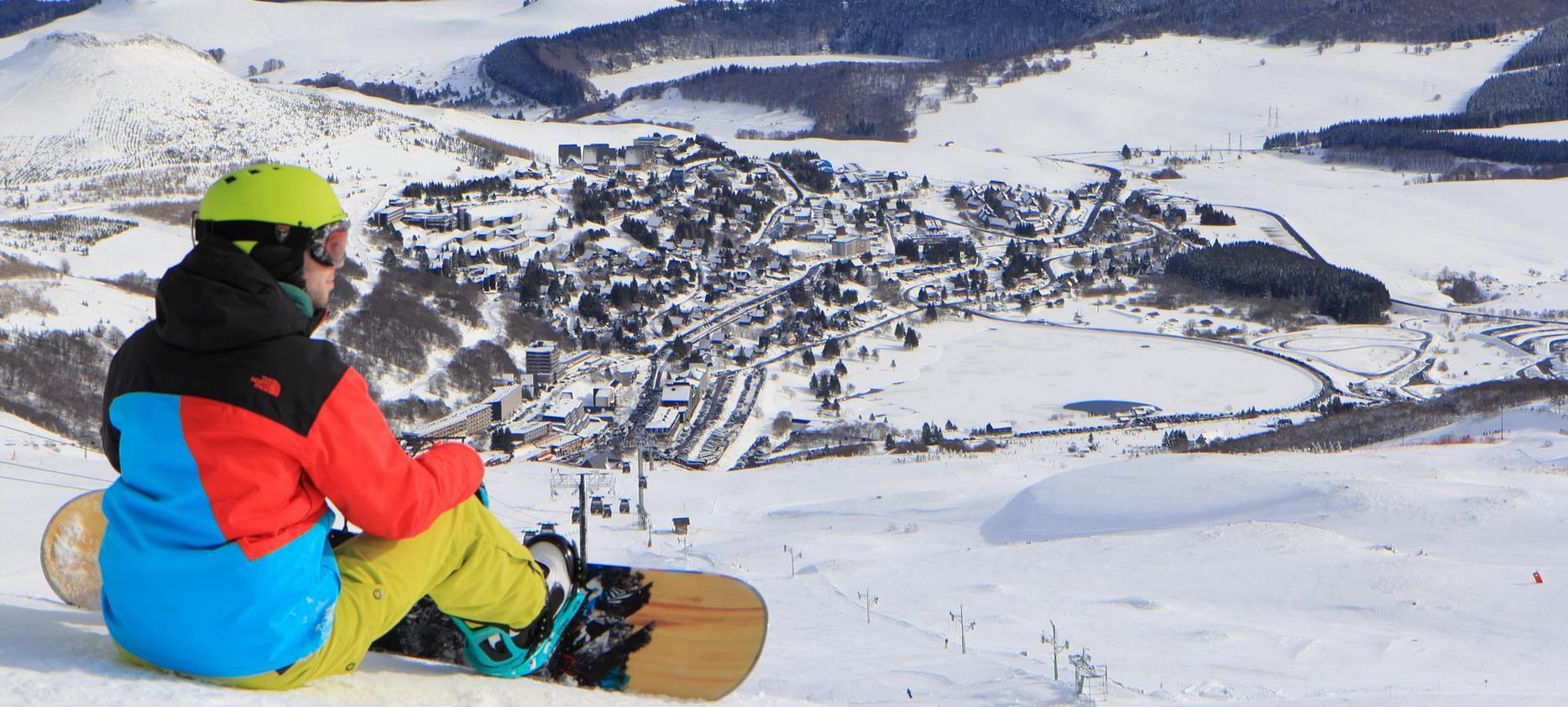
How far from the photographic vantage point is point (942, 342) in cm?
3322

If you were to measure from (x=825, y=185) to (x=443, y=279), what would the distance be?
22770 mm

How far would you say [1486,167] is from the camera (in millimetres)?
61469

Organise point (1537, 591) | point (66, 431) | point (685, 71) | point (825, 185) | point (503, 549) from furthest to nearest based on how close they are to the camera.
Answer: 1. point (685, 71)
2. point (825, 185)
3. point (66, 431)
4. point (1537, 591)
5. point (503, 549)

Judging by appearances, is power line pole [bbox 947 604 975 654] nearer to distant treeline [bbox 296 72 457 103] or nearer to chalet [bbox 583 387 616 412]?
chalet [bbox 583 387 616 412]

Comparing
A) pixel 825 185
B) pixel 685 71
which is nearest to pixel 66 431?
pixel 825 185

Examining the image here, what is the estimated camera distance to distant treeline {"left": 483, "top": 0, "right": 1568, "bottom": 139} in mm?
85938

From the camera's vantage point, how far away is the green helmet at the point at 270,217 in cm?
248

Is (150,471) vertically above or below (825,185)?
above

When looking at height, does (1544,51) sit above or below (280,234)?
above

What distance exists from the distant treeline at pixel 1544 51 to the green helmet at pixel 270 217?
311ft

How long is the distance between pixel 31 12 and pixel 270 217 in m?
136

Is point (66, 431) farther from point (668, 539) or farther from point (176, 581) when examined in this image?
point (176, 581)

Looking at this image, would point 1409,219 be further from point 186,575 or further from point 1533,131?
point 186,575

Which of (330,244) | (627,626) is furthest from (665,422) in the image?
(330,244)
